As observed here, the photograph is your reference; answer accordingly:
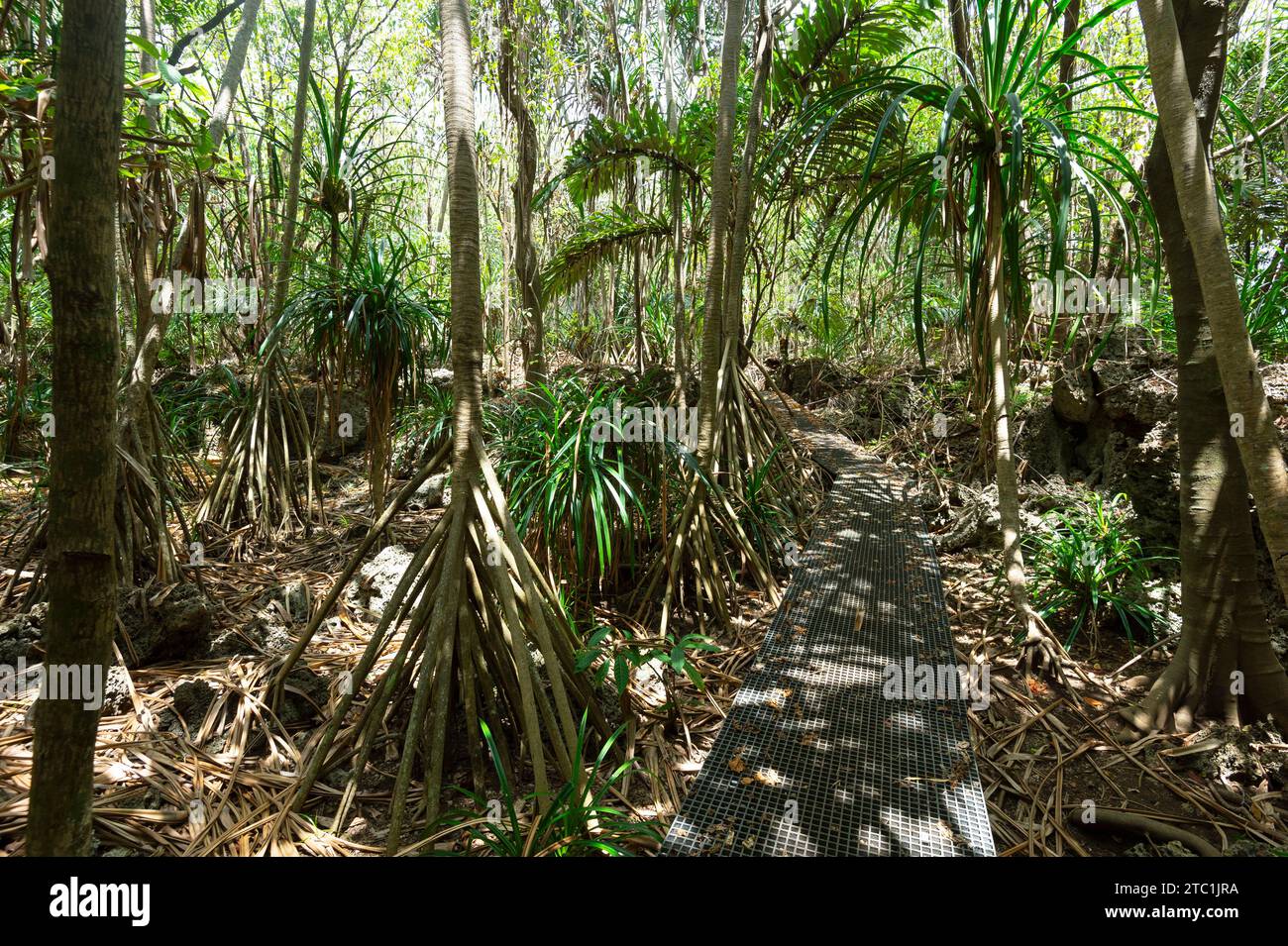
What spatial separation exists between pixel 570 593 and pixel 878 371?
19.7 ft

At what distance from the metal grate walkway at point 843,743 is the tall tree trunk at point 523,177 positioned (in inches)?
114

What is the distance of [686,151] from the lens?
3996mm

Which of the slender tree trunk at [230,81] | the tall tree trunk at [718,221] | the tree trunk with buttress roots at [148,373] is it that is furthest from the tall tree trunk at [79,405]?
the tall tree trunk at [718,221]

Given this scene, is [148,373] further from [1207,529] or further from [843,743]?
[1207,529]

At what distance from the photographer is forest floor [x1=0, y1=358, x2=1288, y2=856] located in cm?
166

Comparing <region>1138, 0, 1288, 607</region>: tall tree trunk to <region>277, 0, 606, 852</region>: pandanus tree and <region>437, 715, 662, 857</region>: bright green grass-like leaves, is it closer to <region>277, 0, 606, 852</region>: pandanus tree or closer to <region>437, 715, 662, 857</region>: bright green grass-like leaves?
<region>437, 715, 662, 857</region>: bright green grass-like leaves

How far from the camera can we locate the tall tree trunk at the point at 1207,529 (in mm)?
2043

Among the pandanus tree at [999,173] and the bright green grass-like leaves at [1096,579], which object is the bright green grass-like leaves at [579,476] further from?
the bright green grass-like leaves at [1096,579]

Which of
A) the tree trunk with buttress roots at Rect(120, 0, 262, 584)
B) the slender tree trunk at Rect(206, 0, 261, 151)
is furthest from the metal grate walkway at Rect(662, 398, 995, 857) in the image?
the slender tree trunk at Rect(206, 0, 261, 151)

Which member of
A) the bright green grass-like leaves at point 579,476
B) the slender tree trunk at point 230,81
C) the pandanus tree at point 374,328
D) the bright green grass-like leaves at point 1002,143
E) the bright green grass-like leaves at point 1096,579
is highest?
the slender tree trunk at point 230,81

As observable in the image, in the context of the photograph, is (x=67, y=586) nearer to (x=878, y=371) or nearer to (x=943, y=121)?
(x=943, y=121)

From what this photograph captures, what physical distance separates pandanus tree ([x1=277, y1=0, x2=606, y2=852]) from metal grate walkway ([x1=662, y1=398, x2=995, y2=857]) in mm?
454

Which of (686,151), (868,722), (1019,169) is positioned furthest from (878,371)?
(868,722)

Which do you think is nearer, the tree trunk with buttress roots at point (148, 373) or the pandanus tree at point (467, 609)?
the pandanus tree at point (467, 609)
